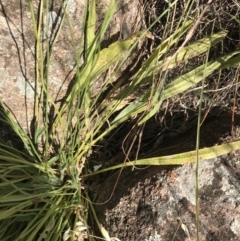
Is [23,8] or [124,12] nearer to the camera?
[23,8]

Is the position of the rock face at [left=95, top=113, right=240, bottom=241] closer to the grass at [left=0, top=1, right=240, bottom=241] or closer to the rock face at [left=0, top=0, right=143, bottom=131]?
the grass at [left=0, top=1, right=240, bottom=241]

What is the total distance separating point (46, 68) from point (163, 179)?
1.31ft

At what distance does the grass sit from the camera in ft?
3.68

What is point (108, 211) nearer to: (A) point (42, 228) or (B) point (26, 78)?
(A) point (42, 228)

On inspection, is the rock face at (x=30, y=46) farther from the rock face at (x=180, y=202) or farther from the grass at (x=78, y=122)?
the rock face at (x=180, y=202)

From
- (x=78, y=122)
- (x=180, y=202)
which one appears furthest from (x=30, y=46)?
(x=180, y=202)

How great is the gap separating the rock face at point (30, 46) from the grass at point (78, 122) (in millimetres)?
19

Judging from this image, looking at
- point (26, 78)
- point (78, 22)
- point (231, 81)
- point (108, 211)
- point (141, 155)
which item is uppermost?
point (78, 22)

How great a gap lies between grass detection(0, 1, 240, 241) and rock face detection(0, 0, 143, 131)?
0.06ft

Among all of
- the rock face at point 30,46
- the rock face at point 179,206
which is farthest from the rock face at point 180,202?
the rock face at point 30,46

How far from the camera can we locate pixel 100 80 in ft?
3.99

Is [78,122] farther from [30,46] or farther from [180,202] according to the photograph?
[180,202]

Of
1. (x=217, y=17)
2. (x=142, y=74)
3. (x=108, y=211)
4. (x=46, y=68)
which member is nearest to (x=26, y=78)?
(x=46, y=68)

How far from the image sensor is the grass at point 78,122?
3.68ft
